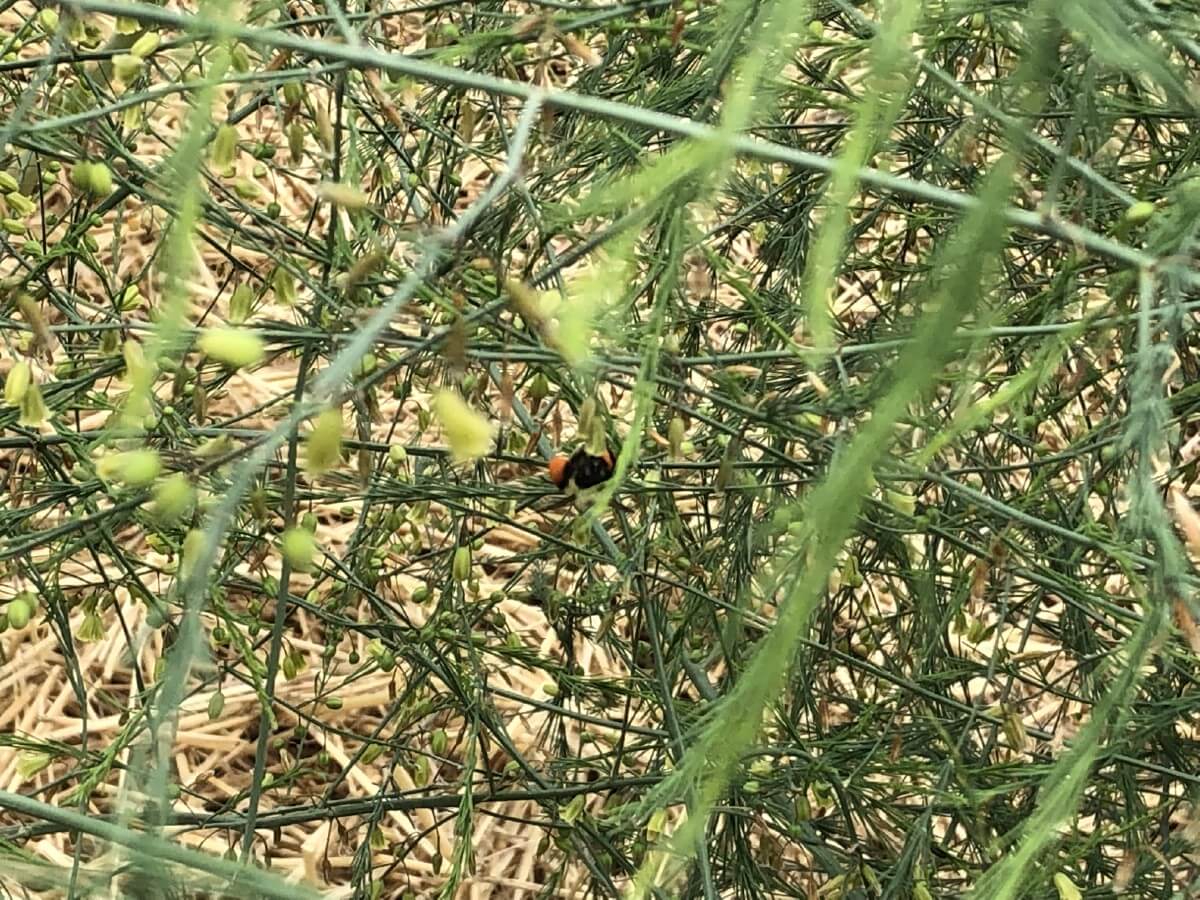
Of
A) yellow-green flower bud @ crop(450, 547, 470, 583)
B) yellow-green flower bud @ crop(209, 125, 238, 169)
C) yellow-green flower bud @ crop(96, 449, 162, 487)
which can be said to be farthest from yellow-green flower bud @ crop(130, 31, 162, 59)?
yellow-green flower bud @ crop(450, 547, 470, 583)

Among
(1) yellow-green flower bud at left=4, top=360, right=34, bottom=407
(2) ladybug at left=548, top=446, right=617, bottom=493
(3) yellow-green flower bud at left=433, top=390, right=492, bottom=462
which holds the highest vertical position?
(2) ladybug at left=548, top=446, right=617, bottom=493

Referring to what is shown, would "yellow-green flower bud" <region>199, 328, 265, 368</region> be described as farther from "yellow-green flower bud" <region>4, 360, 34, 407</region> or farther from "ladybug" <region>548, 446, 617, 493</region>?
"ladybug" <region>548, 446, 617, 493</region>

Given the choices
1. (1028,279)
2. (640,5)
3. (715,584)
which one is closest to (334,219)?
(640,5)

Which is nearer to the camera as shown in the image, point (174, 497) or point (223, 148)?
point (174, 497)

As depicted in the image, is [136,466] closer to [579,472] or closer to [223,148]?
[223,148]

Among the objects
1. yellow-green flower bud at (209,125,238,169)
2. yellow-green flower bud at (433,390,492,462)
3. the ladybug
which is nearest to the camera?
yellow-green flower bud at (433,390,492,462)

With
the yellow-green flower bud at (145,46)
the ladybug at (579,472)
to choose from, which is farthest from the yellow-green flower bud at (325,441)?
the ladybug at (579,472)

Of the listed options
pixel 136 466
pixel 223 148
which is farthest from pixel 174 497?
pixel 223 148

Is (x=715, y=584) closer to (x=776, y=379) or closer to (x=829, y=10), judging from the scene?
(x=776, y=379)

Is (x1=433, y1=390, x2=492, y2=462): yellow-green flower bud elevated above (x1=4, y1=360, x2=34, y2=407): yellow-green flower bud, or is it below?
below
